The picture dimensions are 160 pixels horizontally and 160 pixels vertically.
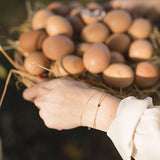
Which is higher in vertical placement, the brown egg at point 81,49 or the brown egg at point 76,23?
the brown egg at point 76,23

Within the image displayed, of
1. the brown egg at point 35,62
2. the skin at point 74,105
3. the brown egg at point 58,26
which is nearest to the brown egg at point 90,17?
the brown egg at point 58,26

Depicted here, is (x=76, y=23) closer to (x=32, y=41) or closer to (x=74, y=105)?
(x=32, y=41)

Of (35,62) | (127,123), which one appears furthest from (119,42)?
(127,123)

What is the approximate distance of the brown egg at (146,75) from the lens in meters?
0.92

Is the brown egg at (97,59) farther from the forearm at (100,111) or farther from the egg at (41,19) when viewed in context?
the egg at (41,19)

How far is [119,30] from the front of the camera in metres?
1.14

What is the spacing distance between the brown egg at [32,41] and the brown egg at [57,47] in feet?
0.24

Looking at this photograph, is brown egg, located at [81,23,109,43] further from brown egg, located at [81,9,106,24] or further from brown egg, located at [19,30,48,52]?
brown egg, located at [19,30,48,52]

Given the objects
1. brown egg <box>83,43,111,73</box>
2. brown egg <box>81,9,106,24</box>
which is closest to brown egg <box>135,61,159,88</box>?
brown egg <box>83,43,111,73</box>

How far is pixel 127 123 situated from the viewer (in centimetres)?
58

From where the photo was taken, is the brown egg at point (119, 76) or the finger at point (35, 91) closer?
the finger at point (35, 91)

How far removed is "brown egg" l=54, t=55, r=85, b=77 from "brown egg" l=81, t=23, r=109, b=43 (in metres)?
0.20

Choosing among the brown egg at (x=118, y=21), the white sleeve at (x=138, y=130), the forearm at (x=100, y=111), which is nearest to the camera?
the white sleeve at (x=138, y=130)

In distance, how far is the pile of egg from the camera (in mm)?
915
